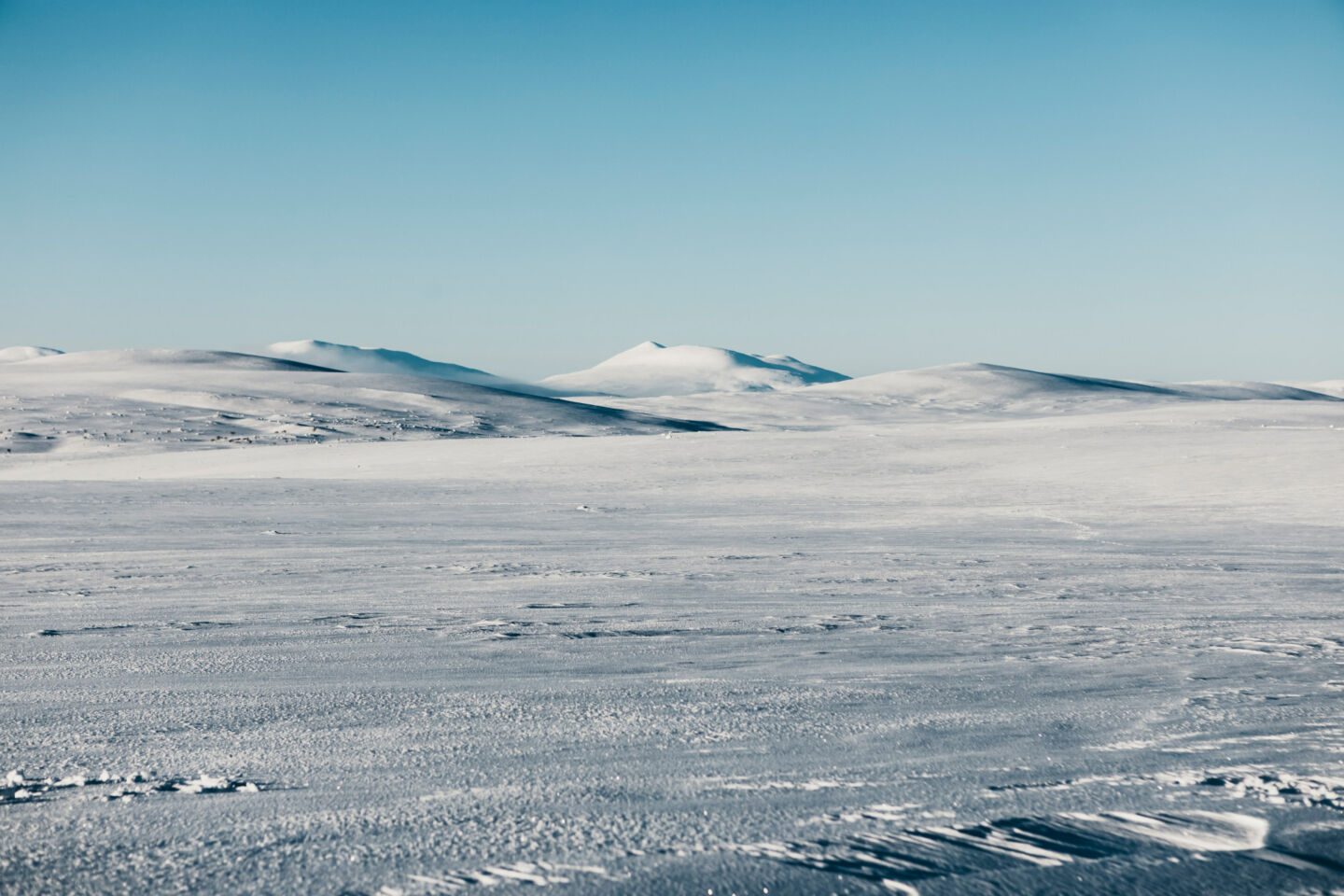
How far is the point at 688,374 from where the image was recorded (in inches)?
6220

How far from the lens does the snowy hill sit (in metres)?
27.3

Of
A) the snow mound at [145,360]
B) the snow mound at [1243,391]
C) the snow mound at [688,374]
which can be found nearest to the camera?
the snow mound at [145,360]

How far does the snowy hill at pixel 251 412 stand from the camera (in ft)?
89.6

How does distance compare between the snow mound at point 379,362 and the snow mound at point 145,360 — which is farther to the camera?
the snow mound at point 379,362

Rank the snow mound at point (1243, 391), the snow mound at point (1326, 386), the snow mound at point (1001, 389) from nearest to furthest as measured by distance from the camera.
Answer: the snow mound at point (1001, 389) < the snow mound at point (1243, 391) < the snow mound at point (1326, 386)

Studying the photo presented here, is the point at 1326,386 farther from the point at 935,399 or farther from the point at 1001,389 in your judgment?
the point at 935,399

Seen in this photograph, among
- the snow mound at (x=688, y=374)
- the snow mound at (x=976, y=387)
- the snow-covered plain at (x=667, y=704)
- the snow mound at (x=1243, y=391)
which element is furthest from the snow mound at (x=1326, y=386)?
the snow-covered plain at (x=667, y=704)

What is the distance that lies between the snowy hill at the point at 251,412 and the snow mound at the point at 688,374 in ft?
256

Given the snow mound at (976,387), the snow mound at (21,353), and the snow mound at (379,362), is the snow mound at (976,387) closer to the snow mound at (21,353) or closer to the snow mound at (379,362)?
the snow mound at (379,362)

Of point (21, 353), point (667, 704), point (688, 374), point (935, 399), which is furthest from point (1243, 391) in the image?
point (21, 353)

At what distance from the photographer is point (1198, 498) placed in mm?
12555

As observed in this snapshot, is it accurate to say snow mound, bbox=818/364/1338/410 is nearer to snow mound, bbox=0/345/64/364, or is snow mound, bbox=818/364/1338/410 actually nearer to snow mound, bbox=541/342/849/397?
snow mound, bbox=541/342/849/397

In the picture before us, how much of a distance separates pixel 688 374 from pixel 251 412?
126 metres

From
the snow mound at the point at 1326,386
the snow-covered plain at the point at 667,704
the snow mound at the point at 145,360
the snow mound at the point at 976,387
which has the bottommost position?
the snow-covered plain at the point at 667,704
